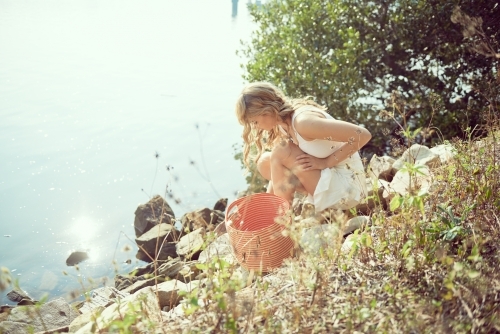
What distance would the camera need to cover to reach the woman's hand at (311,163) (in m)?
3.53

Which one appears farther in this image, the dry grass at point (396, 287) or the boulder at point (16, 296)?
the boulder at point (16, 296)

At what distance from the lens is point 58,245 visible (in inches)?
203

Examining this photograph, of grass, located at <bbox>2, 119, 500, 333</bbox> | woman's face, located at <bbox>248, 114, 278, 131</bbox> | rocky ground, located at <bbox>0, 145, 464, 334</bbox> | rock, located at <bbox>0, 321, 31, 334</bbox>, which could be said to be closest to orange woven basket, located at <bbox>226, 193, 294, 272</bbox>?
rocky ground, located at <bbox>0, 145, 464, 334</bbox>

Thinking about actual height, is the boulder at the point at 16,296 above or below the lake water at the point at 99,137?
below

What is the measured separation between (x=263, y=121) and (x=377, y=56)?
9.06 feet

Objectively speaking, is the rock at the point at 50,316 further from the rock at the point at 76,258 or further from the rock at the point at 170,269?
the rock at the point at 76,258

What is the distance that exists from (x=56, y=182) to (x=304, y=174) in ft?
13.3

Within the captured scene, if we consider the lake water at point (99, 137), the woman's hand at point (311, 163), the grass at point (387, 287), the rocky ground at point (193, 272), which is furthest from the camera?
the lake water at point (99, 137)

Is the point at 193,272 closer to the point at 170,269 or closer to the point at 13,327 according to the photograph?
the point at 170,269

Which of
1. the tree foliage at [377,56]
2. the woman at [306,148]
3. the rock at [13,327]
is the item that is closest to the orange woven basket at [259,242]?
the woman at [306,148]

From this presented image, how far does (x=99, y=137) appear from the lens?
24.5 ft

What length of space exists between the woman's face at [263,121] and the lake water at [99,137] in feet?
1.95

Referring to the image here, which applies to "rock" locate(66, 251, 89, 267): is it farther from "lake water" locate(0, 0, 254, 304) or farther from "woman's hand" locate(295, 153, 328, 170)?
"woman's hand" locate(295, 153, 328, 170)

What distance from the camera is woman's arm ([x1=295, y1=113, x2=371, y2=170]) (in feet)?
10.7
